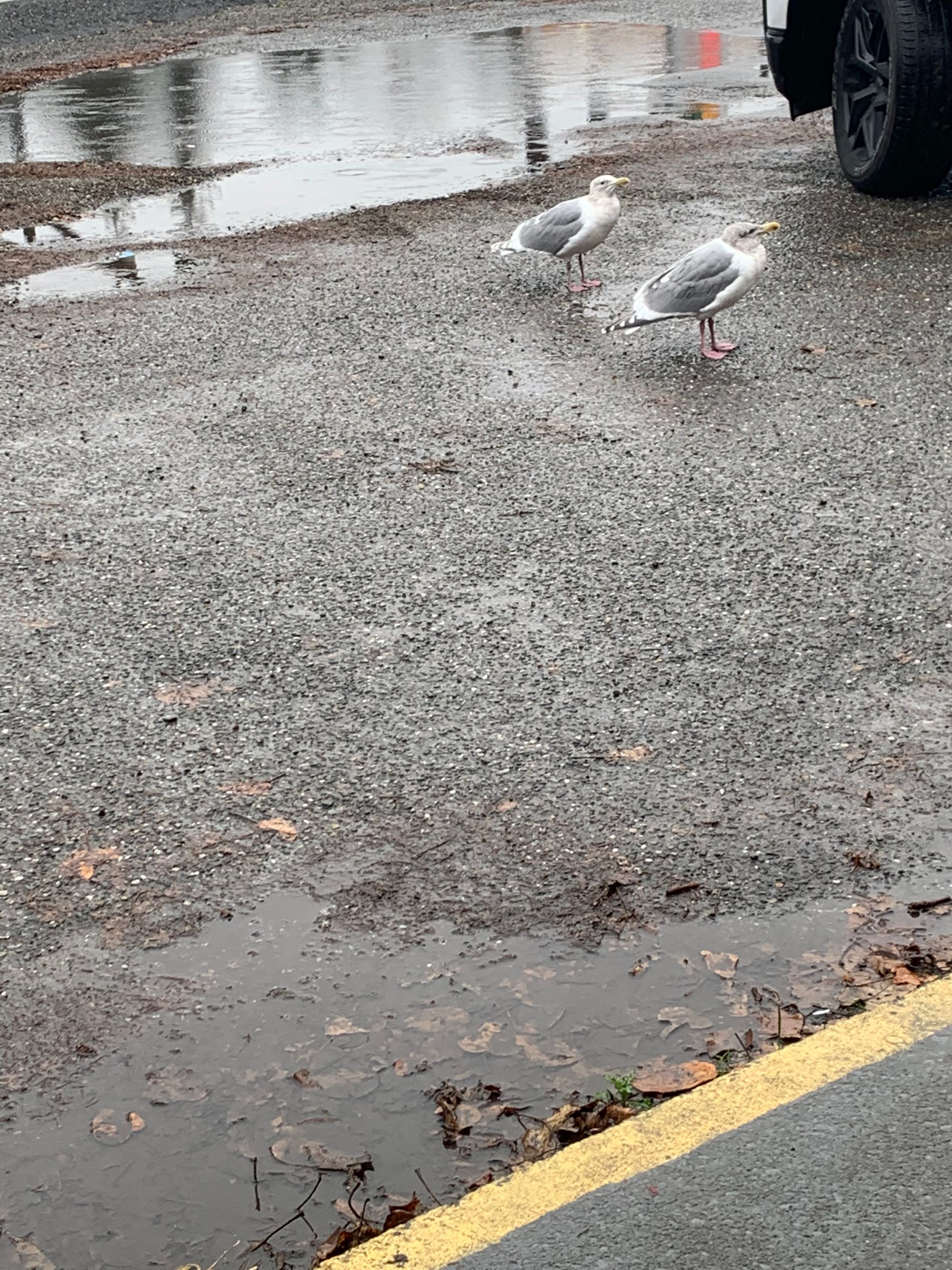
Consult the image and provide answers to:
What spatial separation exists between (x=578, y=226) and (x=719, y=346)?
1.37 m

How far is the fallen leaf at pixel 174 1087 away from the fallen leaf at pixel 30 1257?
1.15ft

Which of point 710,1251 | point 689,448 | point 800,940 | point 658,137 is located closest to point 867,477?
point 689,448

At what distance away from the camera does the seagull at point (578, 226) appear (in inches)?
311

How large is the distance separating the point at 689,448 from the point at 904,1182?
3.67 m

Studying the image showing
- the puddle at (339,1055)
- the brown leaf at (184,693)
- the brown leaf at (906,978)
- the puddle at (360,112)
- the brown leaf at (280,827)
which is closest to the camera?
the puddle at (339,1055)

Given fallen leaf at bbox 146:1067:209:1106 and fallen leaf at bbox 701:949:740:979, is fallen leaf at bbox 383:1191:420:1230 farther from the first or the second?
fallen leaf at bbox 701:949:740:979

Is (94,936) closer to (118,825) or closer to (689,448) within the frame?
(118,825)

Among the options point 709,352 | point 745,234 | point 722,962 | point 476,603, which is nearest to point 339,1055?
point 722,962

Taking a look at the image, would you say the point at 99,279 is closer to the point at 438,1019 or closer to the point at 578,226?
the point at 578,226

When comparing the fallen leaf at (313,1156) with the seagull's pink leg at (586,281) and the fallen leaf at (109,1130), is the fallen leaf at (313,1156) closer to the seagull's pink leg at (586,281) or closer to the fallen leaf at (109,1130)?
the fallen leaf at (109,1130)

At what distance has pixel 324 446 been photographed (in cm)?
614

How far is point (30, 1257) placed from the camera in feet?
8.29

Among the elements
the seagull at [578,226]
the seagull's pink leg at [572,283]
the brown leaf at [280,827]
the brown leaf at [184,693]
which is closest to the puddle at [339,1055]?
the brown leaf at [280,827]

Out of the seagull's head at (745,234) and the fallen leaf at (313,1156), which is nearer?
the fallen leaf at (313,1156)
